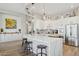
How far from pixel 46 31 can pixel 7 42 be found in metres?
0.85

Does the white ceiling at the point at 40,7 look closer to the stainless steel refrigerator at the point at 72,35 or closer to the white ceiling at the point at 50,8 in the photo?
the white ceiling at the point at 50,8

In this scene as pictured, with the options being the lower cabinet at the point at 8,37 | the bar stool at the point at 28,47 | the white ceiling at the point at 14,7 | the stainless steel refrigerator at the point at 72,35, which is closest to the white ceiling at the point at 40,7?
the white ceiling at the point at 14,7

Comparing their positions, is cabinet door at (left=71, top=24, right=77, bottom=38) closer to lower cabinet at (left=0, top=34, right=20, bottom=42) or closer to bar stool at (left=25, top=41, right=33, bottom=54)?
bar stool at (left=25, top=41, right=33, bottom=54)

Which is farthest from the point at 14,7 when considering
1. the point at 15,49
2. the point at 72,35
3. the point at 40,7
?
the point at 72,35

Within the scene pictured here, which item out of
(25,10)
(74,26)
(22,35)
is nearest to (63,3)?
(74,26)

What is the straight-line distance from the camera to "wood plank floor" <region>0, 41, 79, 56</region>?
1951 millimetres

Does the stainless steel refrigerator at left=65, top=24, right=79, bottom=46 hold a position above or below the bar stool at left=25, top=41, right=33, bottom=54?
above

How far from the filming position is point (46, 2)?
→ 1.96m

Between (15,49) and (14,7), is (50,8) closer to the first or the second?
(14,7)

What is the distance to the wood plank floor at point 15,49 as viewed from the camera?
1951 millimetres

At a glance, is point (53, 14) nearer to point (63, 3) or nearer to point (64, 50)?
point (63, 3)

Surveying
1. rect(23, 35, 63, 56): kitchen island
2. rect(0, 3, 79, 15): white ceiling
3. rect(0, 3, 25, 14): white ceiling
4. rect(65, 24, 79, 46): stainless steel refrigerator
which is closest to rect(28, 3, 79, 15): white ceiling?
rect(0, 3, 79, 15): white ceiling

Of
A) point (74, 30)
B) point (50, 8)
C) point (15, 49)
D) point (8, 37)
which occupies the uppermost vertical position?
point (50, 8)

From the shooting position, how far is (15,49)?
202cm
